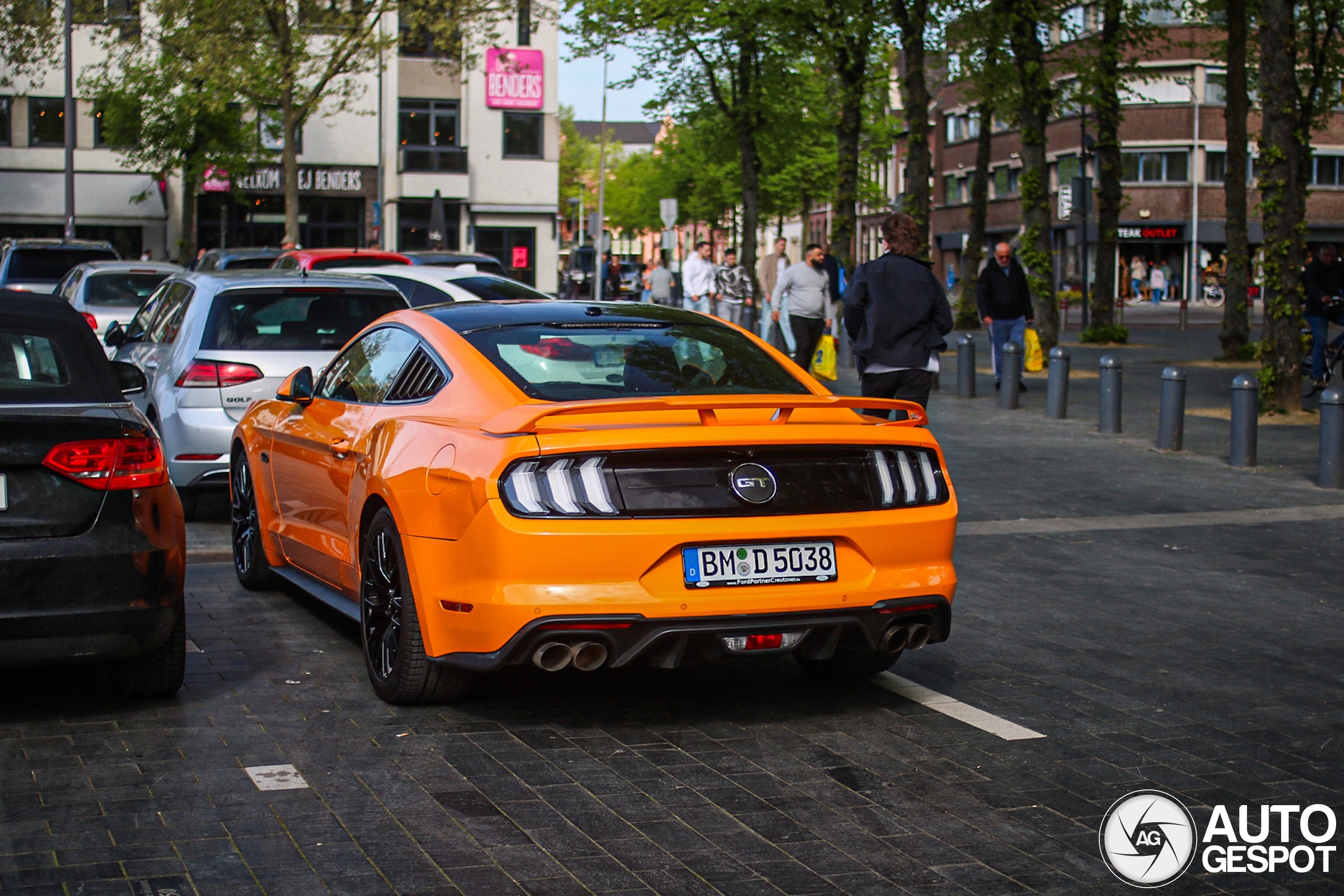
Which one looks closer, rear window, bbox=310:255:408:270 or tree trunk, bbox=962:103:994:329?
rear window, bbox=310:255:408:270

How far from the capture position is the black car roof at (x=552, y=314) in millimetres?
6254

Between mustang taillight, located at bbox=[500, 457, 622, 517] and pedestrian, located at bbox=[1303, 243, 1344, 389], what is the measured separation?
16644mm

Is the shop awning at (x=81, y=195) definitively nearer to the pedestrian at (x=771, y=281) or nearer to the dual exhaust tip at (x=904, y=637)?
the pedestrian at (x=771, y=281)

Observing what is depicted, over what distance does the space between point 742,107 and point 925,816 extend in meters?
39.6

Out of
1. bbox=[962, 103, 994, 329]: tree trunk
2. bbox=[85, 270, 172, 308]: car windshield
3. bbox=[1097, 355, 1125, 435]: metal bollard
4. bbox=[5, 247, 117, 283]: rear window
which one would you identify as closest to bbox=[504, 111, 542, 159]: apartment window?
bbox=[962, 103, 994, 329]: tree trunk

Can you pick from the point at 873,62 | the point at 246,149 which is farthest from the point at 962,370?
the point at 246,149

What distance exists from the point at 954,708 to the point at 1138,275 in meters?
60.4

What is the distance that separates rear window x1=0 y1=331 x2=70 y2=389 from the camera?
571 centimetres

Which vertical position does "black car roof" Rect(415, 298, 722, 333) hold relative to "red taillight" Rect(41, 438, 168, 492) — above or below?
above

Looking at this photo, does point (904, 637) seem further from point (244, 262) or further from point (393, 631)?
point (244, 262)

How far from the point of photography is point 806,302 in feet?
64.1

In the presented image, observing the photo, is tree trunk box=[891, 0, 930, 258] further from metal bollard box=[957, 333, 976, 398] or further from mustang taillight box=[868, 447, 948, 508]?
mustang taillight box=[868, 447, 948, 508]

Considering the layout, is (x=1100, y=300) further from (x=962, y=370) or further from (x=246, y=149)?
(x=246, y=149)

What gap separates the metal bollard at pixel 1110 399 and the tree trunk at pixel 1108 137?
12.3 metres
